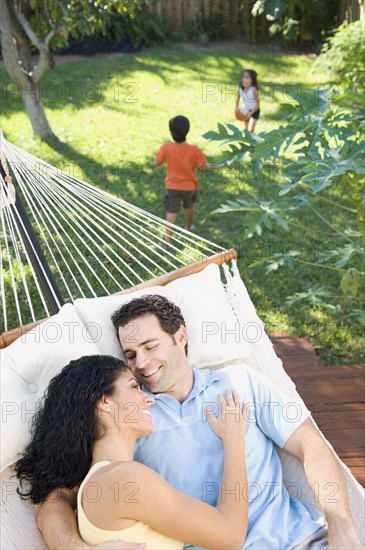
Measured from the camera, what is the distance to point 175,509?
50.3 inches

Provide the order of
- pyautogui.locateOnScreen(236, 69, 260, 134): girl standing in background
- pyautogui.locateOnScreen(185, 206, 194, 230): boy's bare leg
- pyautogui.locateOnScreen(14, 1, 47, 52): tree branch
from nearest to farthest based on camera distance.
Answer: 1. pyautogui.locateOnScreen(185, 206, 194, 230): boy's bare leg
2. pyautogui.locateOnScreen(14, 1, 47, 52): tree branch
3. pyautogui.locateOnScreen(236, 69, 260, 134): girl standing in background

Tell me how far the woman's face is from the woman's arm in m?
0.13

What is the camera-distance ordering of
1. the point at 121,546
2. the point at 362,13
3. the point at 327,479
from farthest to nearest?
the point at 362,13 < the point at 327,479 < the point at 121,546

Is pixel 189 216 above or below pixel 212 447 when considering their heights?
below

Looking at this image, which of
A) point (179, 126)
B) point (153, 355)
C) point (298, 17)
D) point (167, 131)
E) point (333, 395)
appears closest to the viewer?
point (153, 355)

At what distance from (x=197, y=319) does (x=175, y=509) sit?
0.76m

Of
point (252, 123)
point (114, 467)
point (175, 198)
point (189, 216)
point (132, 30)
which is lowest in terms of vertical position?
point (189, 216)

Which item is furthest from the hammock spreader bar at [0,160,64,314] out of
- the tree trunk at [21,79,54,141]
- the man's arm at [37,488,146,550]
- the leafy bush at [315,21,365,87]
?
the leafy bush at [315,21,365,87]

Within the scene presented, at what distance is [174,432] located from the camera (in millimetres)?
1560

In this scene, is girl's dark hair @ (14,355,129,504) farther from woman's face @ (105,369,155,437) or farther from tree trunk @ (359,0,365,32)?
tree trunk @ (359,0,365,32)

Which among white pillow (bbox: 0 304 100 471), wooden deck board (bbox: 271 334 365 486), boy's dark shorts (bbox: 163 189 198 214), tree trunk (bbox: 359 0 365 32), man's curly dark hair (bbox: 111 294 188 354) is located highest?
tree trunk (bbox: 359 0 365 32)

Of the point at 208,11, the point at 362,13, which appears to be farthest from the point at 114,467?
the point at 208,11

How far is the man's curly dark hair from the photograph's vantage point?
177cm

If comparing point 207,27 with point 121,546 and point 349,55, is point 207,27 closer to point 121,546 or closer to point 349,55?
point 349,55
